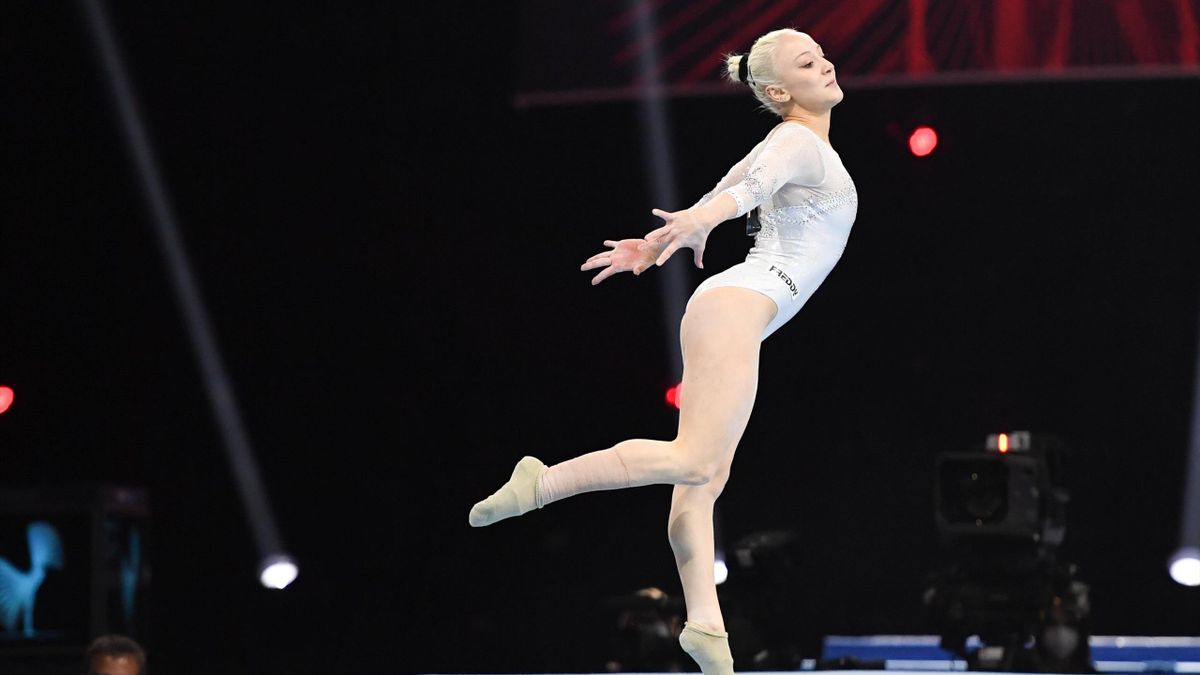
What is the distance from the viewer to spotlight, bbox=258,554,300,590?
7.30 m

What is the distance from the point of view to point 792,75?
3.66m

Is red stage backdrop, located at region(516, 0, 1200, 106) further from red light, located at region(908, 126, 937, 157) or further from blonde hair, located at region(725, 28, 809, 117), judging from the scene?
blonde hair, located at region(725, 28, 809, 117)

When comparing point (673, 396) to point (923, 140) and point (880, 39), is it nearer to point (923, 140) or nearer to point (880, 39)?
point (923, 140)

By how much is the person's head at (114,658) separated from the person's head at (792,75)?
301 cm

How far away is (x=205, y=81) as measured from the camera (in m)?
7.69

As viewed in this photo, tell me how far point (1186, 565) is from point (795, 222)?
4447mm

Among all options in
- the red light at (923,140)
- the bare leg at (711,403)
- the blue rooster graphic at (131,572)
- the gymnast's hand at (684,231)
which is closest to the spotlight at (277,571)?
the blue rooster graphic at (131,572)

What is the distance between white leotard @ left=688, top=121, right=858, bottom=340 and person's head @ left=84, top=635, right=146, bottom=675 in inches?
106

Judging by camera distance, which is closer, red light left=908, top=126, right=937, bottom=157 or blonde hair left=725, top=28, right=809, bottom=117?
blonde hair left=725, top=28, right=809, bottom=117

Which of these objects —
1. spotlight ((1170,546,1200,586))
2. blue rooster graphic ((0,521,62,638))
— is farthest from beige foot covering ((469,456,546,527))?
spotlight ((1170,546,1200,586))

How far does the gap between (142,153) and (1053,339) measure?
4.65 m

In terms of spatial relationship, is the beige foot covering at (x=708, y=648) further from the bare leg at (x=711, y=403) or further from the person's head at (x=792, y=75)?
the person's head at (x=792, y=75)

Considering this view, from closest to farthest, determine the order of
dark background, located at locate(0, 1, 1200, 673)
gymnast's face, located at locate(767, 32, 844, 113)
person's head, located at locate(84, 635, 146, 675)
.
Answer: gymnast's face, located at locate(767, 32, 844, 113) → person's head, located at locate(84, 635, 146, 675) → dark background, located at locate(0, 1, 1200, 673)

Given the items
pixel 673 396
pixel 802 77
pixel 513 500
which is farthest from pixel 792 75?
pixel 673 396
